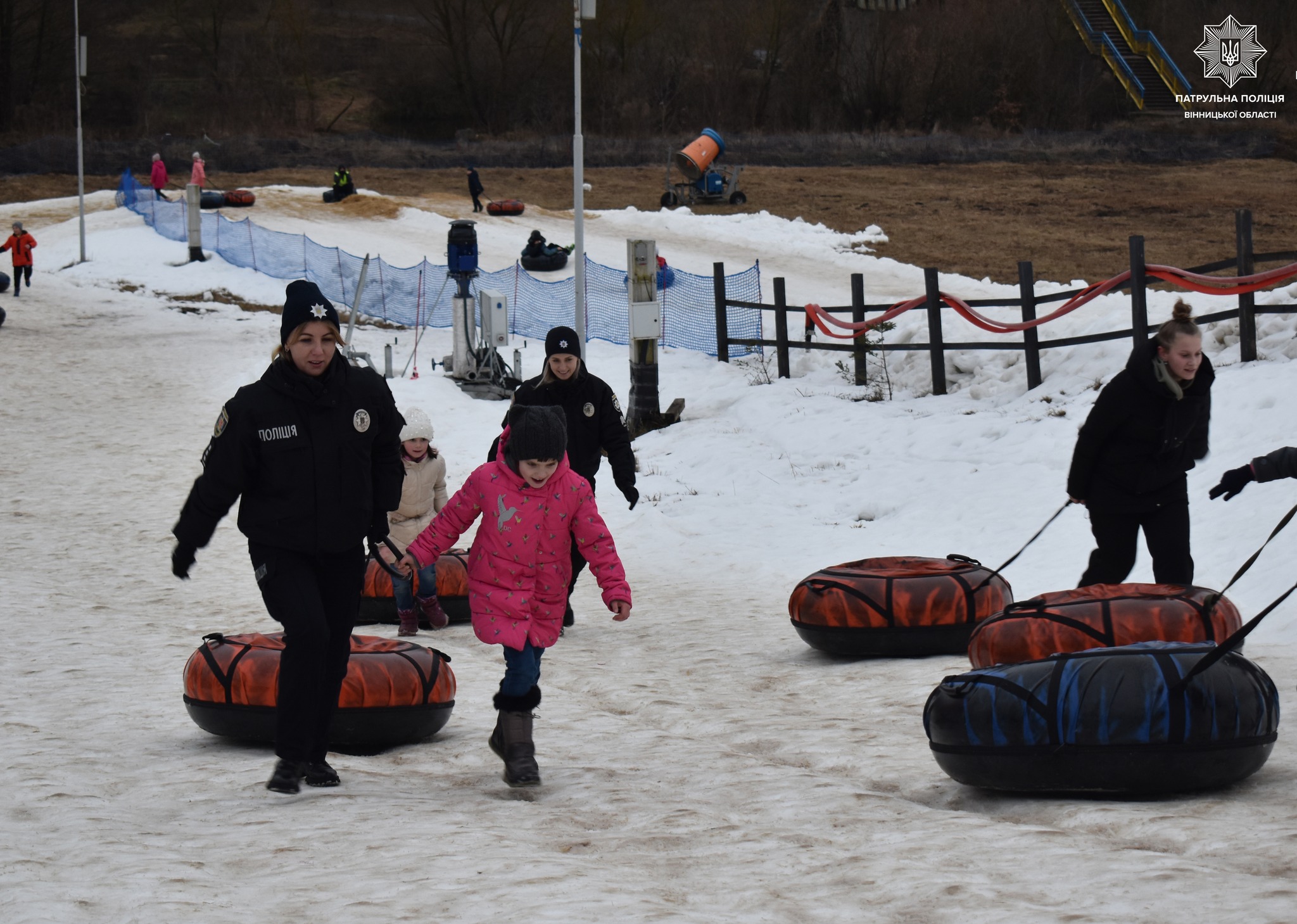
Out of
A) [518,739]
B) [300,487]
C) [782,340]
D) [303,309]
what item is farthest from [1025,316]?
[300,487]

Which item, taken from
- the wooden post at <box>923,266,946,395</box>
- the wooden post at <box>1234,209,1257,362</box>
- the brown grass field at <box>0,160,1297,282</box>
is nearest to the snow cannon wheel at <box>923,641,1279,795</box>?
the wooden post at <box>1234,209,1257,362</box>

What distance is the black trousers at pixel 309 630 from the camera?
523cm

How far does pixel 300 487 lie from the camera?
5.19 m

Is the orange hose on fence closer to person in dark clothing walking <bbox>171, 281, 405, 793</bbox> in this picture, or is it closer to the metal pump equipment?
the metal pump equipment

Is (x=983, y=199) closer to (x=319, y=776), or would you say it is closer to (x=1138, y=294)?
(x=1138, y=294)

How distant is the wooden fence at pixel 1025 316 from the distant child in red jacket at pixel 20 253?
1586 centimetres

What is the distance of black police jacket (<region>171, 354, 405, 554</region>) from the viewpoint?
5.15 meters

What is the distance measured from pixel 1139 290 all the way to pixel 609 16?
215 ft

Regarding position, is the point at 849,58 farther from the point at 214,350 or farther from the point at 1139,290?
the point at 1139,290

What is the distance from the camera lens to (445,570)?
983 cm

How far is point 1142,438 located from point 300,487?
3941 mm

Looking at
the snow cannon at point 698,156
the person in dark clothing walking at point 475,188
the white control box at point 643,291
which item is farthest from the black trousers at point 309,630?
the snow cannon at point 698,156

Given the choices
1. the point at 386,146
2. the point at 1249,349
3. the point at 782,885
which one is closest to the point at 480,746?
the point at 782,885

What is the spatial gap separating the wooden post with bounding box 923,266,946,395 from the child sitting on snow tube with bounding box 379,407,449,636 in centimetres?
823
